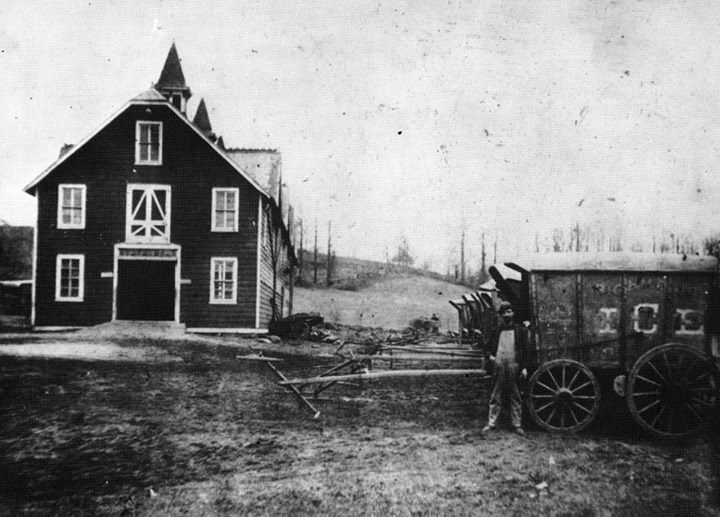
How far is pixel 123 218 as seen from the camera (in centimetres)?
2052

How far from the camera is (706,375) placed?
6.85 meters

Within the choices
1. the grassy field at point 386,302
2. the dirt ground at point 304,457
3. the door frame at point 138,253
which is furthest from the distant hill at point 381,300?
the dirt ground at point 304,457

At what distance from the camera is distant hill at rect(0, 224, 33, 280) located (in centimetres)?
3538

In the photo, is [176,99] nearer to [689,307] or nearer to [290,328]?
[290,328]

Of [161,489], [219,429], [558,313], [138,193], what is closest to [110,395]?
[219,429]

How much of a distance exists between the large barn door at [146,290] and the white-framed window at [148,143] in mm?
3902

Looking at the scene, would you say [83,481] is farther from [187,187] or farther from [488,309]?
[187,187]

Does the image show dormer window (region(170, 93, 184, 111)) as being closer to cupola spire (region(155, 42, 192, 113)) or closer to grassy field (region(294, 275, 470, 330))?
cupola spire (region(155, 42, 192, 113))

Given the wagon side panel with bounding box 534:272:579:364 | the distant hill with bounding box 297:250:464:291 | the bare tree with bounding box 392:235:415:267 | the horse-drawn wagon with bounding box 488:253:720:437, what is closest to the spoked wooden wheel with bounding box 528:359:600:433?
the horse-drawn wagon with bounding box 488:253:720:437

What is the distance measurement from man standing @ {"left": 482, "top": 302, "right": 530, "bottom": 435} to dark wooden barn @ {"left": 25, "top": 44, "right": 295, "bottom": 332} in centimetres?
1478

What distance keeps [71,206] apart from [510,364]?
61.8ft

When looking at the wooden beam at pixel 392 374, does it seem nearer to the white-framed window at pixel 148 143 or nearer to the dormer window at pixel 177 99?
the white-framed window at pixel 148 143

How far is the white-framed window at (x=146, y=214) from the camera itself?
20.4 metres

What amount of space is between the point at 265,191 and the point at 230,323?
5.27 m
